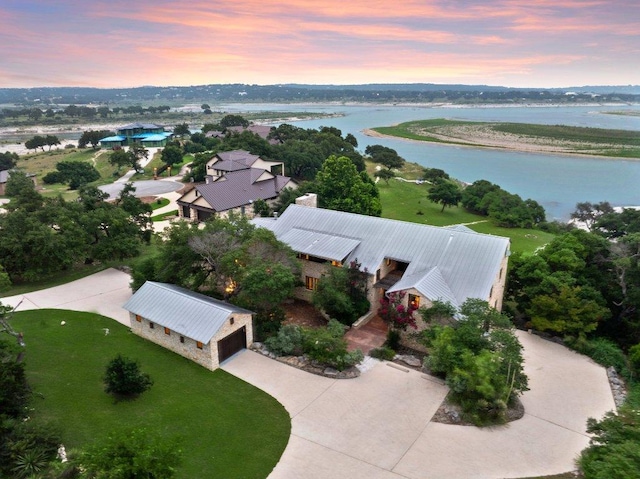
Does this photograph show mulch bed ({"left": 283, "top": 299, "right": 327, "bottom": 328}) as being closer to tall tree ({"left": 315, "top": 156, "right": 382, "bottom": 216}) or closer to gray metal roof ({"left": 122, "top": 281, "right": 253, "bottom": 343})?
gray metal roof ({"left": 122, "top": 281, "right": 253, "bottom": 343})

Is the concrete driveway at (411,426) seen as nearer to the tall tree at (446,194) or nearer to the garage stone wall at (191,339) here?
the garage stone wall at (191,339)

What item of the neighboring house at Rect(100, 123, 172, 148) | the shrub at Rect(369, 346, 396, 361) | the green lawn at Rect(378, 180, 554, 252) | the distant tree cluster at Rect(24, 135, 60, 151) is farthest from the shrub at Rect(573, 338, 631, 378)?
the distant tree cluster at Rect(24, 135, 60, 151)

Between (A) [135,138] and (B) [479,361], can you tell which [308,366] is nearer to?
(B) [479,361]

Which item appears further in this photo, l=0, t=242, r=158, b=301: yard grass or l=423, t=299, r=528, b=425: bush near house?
l=0, t=242, r=158, b=301: yard grass

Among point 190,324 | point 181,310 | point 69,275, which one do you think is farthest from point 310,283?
point 69,275

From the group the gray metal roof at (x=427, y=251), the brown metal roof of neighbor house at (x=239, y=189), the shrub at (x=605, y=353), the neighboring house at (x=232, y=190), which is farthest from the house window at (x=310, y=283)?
the brown metal roof of neighbor house at (x=239, y=189)

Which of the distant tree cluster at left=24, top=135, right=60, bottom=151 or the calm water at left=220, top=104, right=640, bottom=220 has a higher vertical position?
the distant tree cluster at left=24, top=135, right=60, bottom=151
